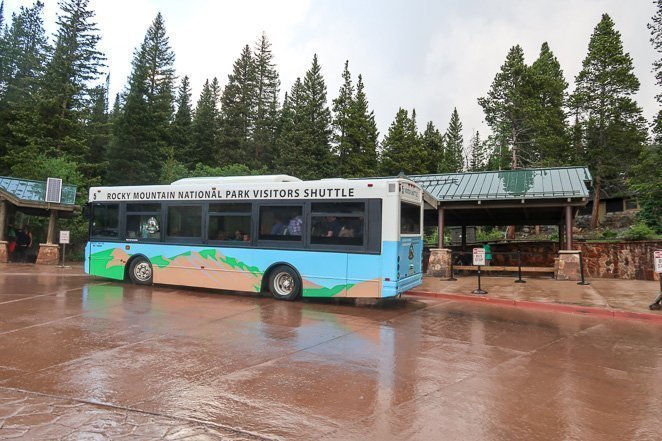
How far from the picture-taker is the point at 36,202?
64.8ft

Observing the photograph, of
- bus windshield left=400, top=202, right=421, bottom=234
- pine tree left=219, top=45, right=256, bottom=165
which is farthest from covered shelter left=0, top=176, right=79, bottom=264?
pine tree left=219, top=45, right=256, bottom=165

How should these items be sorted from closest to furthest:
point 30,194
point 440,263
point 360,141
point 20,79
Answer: point 440,263, point 30,194, point 20,79, point 360,141

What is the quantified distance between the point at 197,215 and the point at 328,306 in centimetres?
456

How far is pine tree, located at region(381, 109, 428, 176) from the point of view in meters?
50.2

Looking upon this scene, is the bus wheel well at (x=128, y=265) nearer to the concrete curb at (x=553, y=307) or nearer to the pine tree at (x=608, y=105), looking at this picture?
the concrete curb at (x=553, y=307)

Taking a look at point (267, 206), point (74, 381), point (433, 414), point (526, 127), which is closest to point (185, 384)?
point (74, 381)

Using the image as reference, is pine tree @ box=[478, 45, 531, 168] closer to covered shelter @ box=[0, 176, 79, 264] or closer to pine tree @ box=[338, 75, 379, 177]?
pine tree @ box=[338, 75, 379, 177]

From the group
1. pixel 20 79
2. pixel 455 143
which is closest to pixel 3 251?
pixel 20 79

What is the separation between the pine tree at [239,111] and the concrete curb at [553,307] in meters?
40.7

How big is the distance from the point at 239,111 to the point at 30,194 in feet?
111

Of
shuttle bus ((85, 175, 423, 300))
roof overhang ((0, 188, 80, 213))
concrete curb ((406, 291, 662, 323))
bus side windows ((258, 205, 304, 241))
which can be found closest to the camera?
concrete curb ((406, 291, 662, 323))

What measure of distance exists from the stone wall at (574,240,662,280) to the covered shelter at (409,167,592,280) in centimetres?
163

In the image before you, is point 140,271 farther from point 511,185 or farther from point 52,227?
point 511,185

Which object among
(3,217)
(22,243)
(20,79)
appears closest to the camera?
(3,217)
